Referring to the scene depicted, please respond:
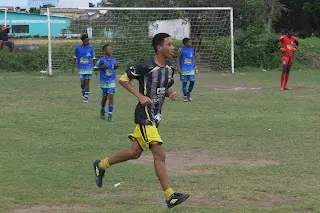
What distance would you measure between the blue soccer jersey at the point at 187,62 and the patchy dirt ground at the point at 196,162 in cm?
816

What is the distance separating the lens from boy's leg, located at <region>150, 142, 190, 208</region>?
715 centimetres

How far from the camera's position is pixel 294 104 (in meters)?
17.6

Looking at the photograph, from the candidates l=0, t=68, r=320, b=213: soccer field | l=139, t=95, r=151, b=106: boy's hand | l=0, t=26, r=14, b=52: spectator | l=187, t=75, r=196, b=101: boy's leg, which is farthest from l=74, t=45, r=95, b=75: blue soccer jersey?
l=0, t=26, r=14, b=52: spectator

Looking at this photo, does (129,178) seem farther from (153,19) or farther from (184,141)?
(153,19)

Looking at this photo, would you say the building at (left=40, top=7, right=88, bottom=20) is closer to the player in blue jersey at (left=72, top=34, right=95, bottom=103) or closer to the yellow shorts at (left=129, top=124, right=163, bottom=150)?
the player in blue jersey at (left=72, top=34, right=95, bottom=103)

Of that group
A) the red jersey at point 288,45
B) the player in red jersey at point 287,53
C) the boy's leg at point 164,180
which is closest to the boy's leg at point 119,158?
the boy's leg at point 164,180

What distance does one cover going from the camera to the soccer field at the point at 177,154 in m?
7.65

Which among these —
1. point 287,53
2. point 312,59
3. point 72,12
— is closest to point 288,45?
point 287,53

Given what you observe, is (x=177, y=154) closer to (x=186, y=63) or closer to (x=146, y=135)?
(x=146, y=135)

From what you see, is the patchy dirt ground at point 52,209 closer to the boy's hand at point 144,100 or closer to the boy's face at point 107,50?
the boy's hand at point 144,100

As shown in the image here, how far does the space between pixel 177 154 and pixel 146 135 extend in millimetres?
3299

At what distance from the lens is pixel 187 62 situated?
1884 cm

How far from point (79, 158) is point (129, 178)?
170cm

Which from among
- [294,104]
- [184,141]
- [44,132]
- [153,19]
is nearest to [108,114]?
[44,132]
